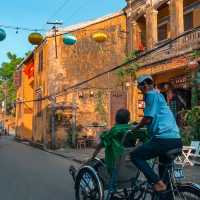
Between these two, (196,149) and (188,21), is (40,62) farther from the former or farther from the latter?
(196,149)

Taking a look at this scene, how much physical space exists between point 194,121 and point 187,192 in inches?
442

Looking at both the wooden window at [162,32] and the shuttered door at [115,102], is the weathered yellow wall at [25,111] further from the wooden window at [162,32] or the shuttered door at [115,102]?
the wooden window at [162,32]

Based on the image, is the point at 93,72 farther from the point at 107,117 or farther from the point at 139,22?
the point at 139,22

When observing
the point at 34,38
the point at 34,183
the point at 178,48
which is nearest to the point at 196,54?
the point at 178,48

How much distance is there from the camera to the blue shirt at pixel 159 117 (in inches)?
233

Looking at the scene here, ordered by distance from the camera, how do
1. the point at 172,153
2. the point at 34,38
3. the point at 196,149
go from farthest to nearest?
the point at 34,38 → the point at 196,149 → the point at 172,153

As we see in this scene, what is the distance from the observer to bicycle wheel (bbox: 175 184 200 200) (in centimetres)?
566

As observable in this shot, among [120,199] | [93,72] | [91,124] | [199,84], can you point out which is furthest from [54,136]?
[120,199]

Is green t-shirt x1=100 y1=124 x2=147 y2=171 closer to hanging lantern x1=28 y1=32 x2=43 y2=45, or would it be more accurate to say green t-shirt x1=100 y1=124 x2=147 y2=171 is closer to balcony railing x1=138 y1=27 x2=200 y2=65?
balcony railing x1=138 y1=27 x2=200 y2=65

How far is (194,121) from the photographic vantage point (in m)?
16.7

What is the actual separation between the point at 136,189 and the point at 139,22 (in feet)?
60.9

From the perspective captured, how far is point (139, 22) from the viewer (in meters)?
24.2

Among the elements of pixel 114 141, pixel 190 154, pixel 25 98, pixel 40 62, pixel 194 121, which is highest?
pixel 40 62

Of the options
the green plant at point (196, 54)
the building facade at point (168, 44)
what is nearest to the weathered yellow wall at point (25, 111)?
the building facade at point (168, 44)
